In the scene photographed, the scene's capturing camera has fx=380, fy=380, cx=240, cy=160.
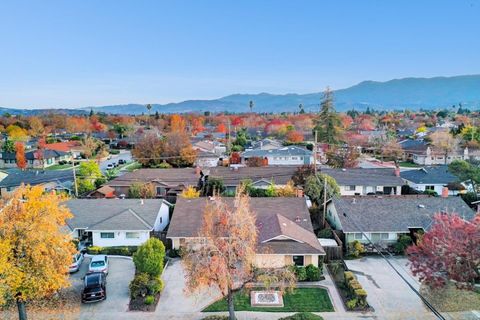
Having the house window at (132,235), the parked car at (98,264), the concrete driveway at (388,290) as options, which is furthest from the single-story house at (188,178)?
the concrete driveway at (388,290)

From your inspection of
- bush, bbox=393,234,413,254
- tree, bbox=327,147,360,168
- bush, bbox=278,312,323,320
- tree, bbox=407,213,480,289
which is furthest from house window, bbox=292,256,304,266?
tree, bbox=327,147,360,168

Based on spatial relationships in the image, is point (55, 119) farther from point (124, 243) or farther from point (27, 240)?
point (27, 240)

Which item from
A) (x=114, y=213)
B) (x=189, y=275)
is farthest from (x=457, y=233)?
(x=114, y=213)

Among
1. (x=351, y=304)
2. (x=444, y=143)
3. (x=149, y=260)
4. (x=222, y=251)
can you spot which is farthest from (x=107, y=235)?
(x=444, y=143)

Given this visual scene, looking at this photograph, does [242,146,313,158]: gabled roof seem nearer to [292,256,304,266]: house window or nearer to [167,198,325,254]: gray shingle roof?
[167,198,325,254]: gray shingle roof

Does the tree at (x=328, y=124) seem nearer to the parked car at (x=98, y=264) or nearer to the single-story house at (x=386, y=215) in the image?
the single-story house at (x=386, y=215)
